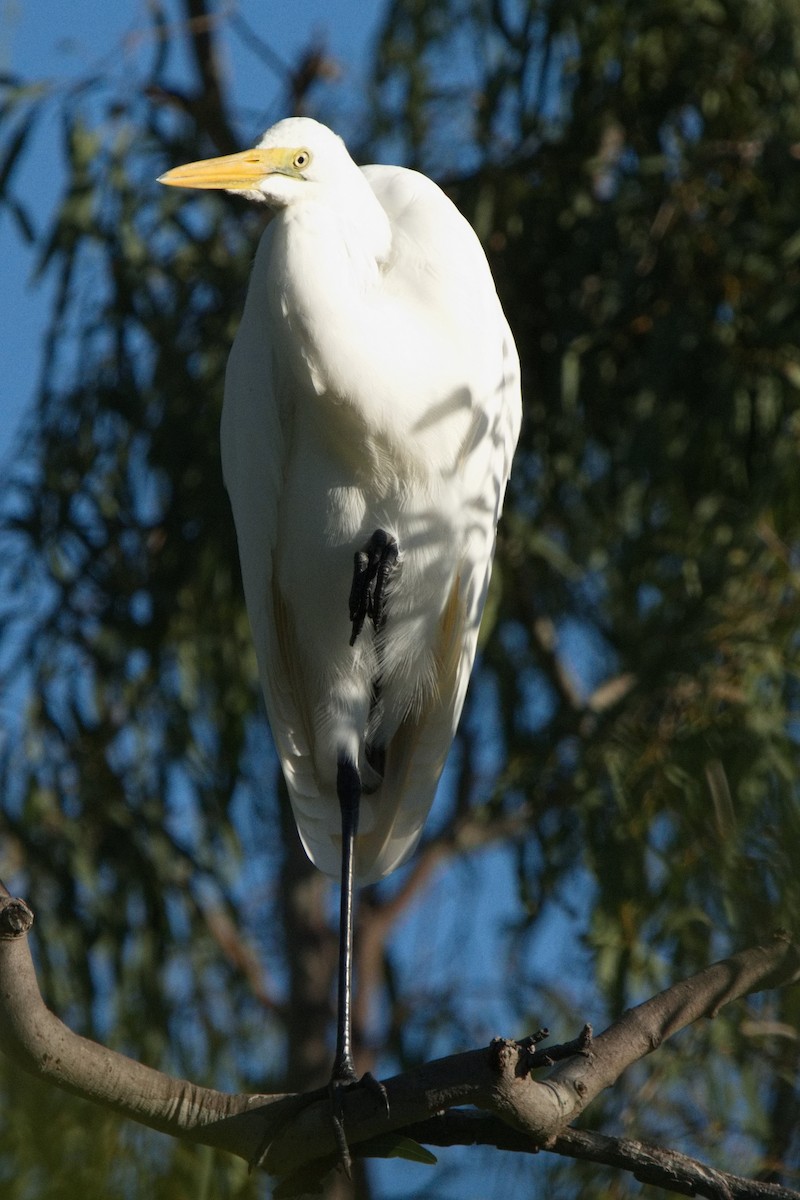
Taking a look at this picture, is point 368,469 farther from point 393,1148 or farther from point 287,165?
point 393,1148

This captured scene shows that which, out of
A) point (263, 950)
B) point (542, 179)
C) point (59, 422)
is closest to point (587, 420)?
point (542, 179)

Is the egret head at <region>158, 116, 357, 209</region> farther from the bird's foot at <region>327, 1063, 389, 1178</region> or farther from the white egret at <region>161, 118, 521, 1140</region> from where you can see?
the bird's foot at <region>327, 1063, 389, 1178</region>

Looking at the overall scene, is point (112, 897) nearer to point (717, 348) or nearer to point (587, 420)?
point (587, 420)

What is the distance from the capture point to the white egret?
1.60 meters

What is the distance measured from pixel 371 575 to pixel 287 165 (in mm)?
407

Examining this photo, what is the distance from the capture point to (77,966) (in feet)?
7.51

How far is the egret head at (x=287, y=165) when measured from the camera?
159cm

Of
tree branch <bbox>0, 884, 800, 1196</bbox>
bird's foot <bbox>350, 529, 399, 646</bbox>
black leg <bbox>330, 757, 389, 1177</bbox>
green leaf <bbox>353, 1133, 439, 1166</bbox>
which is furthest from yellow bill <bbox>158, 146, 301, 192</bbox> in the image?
green leaf <bbox>353, 1133, 439, 1166</bbox>

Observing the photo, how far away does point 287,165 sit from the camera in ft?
5.30

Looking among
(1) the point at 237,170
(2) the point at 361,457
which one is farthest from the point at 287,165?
(2) the point at 361,457

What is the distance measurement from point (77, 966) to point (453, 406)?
41.7 inches

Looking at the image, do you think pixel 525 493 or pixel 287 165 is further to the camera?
pixel 525 493

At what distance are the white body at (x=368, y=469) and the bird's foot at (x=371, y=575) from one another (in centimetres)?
4

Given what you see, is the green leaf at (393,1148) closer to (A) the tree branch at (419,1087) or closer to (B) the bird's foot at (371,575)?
(A) the tree branch at (419,1087)
